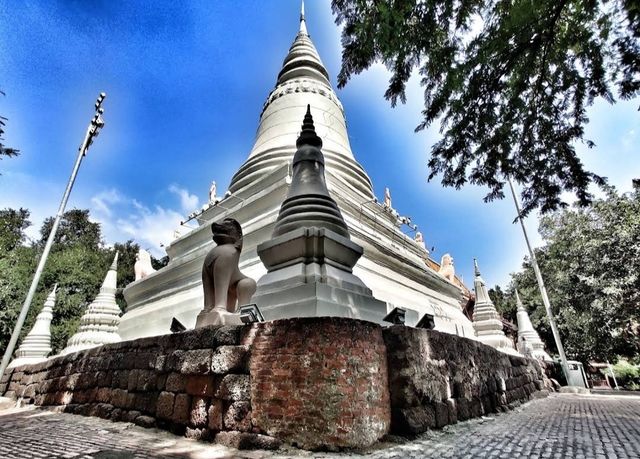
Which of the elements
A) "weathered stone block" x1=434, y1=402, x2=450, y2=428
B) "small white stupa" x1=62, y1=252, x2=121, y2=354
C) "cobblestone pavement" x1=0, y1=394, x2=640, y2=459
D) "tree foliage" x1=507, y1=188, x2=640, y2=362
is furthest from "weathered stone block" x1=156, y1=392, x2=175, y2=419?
"tree foliage" x1=507, y1=188, x2=640, y2=362

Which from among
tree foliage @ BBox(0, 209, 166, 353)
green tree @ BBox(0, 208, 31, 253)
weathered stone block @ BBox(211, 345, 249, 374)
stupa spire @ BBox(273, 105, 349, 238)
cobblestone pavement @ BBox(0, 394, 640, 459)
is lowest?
cobblestone pavement @ BBox(0, 394, 640, 459)

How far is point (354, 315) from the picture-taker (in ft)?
11.8

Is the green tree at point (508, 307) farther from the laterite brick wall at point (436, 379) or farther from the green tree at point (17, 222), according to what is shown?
the green tree at point (17, 222)

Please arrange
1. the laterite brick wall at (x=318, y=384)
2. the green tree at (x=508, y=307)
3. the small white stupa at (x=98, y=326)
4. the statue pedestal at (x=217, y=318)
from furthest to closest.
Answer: the green tree at (x=508, y=307) → the small white stupa at (x=98, y=326) → the statue pedestal at (x=217, y=318) → the laterite brick wall at (x=318, y=384)

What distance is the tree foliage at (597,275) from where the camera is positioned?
48.1 ft

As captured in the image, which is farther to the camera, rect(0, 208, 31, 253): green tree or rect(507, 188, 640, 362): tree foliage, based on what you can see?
rect(0, 208, 31, 253): green tree

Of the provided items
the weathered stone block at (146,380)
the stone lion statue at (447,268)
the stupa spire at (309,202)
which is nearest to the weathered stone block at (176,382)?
the weathered stone block at (146,380)

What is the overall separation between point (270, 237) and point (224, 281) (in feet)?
8.83

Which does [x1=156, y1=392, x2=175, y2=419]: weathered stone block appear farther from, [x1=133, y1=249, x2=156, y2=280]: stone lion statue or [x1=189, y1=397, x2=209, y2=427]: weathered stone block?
[x1=133, y1=249, x2=156, y2=280]: stone lion statue

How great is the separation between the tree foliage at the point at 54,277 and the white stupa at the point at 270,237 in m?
12.3

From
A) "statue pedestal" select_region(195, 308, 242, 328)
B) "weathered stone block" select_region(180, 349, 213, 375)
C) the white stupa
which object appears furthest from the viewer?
the white stupa

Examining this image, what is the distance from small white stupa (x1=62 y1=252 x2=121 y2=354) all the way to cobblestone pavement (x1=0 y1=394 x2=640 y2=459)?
378cm

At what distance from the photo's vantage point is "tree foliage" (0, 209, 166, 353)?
17.1 metres

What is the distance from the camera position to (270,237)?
21.7 feet
